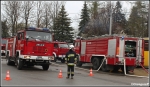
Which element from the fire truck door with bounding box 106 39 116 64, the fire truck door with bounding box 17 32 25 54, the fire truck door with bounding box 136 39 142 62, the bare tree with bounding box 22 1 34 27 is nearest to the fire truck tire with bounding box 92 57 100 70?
the fire truck door with bounding box 106 39 116 64

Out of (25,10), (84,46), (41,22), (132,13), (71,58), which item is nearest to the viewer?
(71,58)

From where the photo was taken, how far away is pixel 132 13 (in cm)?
5347

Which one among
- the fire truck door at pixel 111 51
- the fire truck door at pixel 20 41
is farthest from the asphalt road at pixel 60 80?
the fire truck door at pixel 20 41

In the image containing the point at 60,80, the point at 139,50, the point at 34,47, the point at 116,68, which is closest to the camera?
the point at 60,80

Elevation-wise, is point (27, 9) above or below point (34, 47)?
above

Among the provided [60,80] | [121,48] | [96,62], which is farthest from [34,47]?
[121,48]

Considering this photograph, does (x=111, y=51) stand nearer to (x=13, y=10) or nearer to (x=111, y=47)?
(x=111, y=47)

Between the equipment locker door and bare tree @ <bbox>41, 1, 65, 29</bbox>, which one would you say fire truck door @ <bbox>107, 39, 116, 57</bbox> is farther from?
bare tree @ <bbox>41, 1, 65, 29</bbox>

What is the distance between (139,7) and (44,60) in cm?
4095

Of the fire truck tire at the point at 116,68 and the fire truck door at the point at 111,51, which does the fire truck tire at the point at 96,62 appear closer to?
the fire truck tire at the point at 116,68

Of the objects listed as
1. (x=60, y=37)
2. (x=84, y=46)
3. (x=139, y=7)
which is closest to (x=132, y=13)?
(x=139, y=7)

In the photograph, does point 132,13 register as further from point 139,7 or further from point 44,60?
point 44,60

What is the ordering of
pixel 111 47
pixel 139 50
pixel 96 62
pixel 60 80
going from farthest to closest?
pixel 96 62 < pixel 111 47 < pixel 139 50 < pixel 60 80

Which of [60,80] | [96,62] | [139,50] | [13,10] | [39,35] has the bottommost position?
[60,80]
